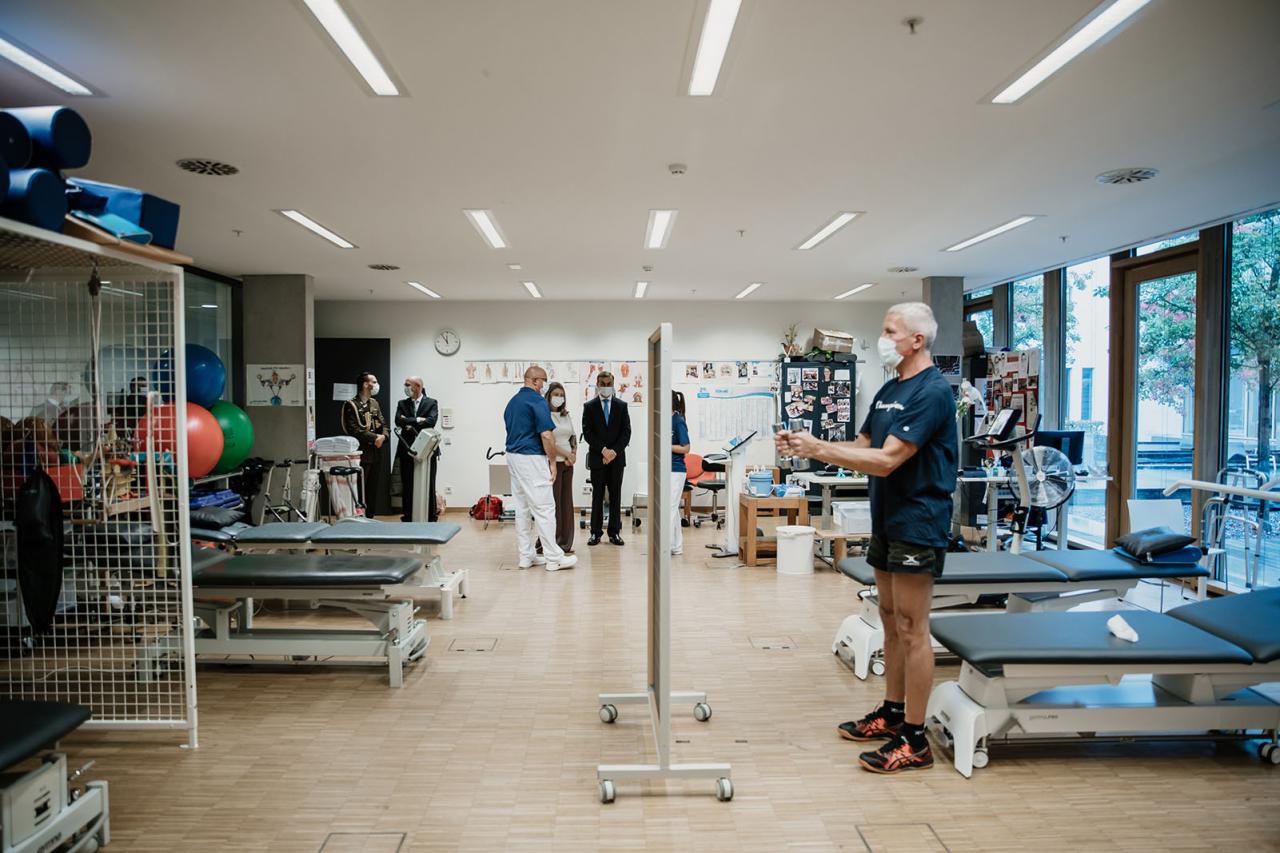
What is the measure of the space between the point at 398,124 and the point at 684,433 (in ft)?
Answer: 13.1

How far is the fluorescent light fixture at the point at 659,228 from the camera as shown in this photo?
5.44 m

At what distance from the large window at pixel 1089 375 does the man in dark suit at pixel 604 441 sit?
4398mm

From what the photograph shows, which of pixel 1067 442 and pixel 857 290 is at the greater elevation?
pixel 857 290

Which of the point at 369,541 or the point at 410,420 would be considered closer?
the point at 369,541

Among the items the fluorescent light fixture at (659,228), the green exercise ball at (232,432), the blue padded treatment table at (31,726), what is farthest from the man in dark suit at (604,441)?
the blue padded treatment table at (31,726)

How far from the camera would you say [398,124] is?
3.66m

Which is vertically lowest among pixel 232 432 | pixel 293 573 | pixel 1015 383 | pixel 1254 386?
pixel 293 573

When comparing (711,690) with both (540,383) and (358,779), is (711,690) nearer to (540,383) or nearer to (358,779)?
(358,779)

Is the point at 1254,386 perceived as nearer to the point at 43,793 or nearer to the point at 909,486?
the point at 909,486

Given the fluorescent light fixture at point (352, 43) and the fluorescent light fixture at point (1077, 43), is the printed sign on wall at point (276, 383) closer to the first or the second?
the fluorescent light fixture at point (352, 43)

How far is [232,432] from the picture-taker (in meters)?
6.25

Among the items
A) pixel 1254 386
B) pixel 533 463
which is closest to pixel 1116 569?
pixel 1254 386

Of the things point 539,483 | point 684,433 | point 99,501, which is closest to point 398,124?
point 99,501

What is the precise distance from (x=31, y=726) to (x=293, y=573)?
158cm
